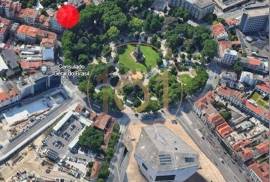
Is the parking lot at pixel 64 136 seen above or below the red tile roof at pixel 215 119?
below

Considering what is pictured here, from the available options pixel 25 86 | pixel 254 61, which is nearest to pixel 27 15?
pixel 25 86

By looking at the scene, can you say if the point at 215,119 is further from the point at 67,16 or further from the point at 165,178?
the point at 67,16

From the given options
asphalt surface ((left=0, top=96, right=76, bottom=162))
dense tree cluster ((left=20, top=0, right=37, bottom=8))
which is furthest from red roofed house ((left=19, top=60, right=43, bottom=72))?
dense tree cluster ((left=20, top=0, right=37, bottom=8))

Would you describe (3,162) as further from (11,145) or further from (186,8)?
(186,8)

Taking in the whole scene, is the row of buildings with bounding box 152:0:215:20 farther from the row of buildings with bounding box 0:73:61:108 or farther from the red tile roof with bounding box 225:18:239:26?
the row of buildings with bounding box 0:73:61:108

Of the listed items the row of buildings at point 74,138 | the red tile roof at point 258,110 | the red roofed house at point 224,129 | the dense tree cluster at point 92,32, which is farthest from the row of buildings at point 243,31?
the row of buildings at point 74,138

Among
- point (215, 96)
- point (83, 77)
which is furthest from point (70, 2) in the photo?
point (215, 96)

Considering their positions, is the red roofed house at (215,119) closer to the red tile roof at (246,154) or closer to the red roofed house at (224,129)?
the red roofed house at (224,129)
